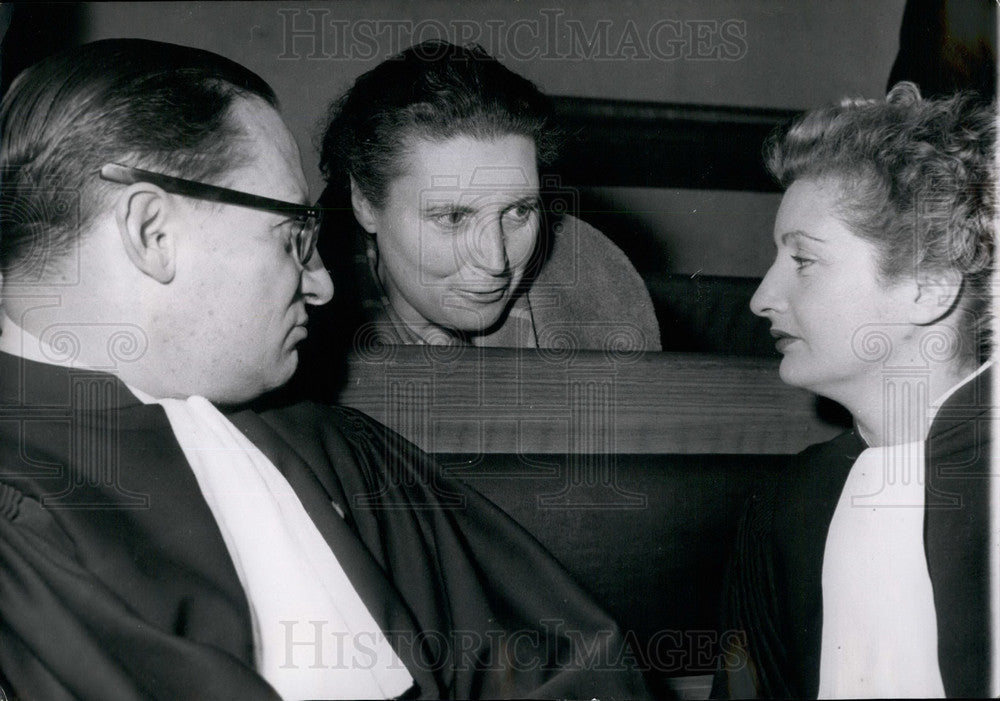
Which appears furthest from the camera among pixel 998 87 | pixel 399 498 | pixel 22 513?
pixel 998 87

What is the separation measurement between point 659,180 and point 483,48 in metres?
0.33

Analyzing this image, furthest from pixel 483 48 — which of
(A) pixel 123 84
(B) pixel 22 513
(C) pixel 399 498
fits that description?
(B) pixel 22 513

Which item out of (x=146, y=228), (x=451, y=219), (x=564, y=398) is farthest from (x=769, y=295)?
(x=146, y=228)

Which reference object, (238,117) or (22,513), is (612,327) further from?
(22,513)

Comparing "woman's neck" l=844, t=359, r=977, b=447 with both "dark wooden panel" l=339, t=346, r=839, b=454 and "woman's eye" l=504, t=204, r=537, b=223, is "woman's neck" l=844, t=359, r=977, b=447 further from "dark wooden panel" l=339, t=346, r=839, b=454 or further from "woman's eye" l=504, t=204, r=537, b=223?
"woman's eye" l=504, t=204, r=537, b=223

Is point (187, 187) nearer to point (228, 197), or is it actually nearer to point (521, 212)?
point (228, 197)

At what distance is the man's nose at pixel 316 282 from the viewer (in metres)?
1.06

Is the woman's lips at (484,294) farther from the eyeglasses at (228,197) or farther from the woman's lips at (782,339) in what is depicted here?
the woman's lips at (782,339)

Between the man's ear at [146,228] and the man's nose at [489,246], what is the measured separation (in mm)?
339

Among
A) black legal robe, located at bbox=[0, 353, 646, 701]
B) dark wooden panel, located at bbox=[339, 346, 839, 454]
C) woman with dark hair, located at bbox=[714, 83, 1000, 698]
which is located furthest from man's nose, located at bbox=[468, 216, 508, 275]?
woman with dark hair, located at bbox=[714, 83, 1000, 698]

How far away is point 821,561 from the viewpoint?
1.10m

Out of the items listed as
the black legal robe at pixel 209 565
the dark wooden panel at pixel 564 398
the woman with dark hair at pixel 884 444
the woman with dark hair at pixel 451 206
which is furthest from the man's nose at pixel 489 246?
the woman with dark hair at pixel 884 444

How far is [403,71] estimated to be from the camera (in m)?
1.15

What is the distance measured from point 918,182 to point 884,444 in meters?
0.31
